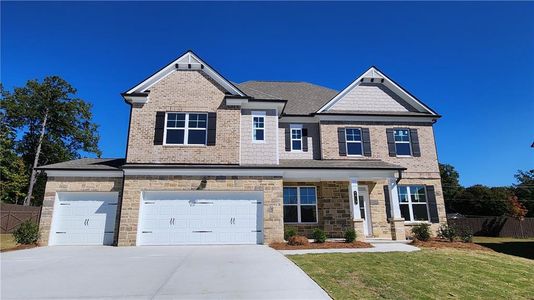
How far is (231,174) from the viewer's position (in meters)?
13.3

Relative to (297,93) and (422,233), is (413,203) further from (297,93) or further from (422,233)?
(297,93)

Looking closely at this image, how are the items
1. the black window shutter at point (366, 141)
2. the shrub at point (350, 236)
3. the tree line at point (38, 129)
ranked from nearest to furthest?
the shrub at point (350, 236) → the black window shutter at point (366, 141) → the tree line at point (38, 129)

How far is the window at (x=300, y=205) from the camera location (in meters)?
15.0

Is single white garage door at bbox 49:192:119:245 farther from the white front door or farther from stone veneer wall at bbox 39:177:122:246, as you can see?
the white front door

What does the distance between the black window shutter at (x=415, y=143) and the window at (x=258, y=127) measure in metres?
9.08

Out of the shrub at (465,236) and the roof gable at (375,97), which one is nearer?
the shrub at (465,236)

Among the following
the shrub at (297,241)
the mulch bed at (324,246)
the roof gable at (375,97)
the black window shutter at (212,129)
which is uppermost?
the roof gable at (375,97)

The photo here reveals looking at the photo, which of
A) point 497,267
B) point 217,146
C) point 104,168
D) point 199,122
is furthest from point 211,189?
point 497,267

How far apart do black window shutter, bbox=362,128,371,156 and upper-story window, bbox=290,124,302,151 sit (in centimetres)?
366

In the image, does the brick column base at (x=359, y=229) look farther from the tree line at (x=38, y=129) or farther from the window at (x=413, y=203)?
the tree line at (x=38, y=129)

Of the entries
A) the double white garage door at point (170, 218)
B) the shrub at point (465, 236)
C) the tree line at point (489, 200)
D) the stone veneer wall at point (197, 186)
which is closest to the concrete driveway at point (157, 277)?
the stone veneer wall at point (197, 186)

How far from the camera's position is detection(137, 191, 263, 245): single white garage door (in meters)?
12.6

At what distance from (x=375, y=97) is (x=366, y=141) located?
3.13 meters

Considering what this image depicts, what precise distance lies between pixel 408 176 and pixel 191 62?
43.5ft
